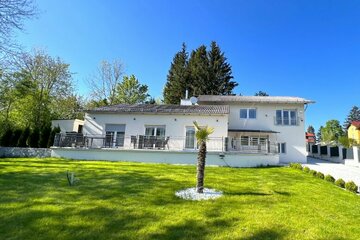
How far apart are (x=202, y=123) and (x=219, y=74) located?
23532 millimetres

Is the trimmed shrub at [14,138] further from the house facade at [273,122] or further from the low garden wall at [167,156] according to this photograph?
the house facade at [273,122]

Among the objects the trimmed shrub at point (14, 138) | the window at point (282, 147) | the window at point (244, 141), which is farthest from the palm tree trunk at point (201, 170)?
the trimmed shrub at point (14, 138)

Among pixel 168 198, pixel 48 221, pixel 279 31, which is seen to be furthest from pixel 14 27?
pixel 279 31

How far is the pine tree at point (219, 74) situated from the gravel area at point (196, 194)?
31.5 m

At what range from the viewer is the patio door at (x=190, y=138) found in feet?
60.2

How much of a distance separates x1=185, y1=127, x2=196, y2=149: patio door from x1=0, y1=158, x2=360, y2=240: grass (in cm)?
829

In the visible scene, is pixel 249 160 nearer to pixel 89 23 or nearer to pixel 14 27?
pixel 89 23

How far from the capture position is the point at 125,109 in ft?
65.1

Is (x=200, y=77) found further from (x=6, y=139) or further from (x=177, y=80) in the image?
(x=6, y=139)

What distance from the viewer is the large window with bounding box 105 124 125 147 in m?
18.5

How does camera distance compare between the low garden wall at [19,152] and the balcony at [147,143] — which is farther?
the low garden wall at [19,152]

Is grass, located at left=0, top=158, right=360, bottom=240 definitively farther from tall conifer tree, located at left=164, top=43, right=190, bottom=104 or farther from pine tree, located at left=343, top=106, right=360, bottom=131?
pine tree, located at left=343, top=106, right=360, bottom=131

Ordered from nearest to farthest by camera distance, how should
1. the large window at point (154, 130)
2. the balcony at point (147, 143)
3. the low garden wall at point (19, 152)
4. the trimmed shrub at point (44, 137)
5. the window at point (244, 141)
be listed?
the balcony at point (147, 143) < the low garden wall at point (19, 152) < the large window at point (154, 130) < the window at point (244, 141) < the trimmed shrub at point (44, 137)

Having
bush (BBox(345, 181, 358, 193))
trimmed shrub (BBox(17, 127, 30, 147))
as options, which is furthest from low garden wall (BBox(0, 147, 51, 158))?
bush (BBox(345, 181, 358, 193))
